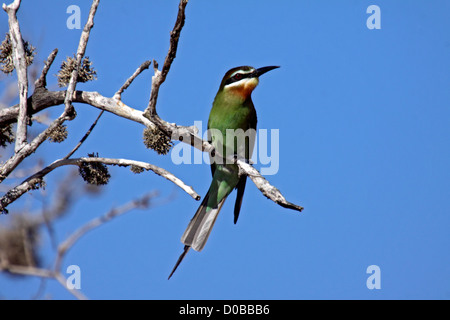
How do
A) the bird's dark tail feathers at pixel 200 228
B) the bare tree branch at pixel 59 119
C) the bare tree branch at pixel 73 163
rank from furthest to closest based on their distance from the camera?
1. the bird's dark tail feathers at pixel 200 228
2. the bare tree branch at pixel 73 163
3. the bare tree branch at pixel 59 119

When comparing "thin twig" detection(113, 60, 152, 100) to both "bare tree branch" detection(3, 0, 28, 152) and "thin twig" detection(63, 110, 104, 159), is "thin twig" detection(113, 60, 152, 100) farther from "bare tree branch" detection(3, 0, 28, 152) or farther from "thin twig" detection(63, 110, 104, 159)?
"bare tree branch" detection(3, 0, 28, 152)

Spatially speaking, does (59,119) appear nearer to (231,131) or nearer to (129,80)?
(129,80)

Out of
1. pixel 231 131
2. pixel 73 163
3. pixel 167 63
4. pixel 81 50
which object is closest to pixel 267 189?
pixel 167 63

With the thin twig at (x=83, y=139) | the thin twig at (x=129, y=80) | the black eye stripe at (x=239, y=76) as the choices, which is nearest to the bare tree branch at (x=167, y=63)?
the thin twig at (x=129, y=80)

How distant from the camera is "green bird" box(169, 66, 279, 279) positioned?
4.53m

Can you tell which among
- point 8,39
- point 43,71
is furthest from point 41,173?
point 8,39

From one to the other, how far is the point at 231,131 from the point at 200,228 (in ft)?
3.20

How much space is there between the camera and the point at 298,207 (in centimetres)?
257

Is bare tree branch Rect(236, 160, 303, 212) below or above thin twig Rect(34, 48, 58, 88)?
below

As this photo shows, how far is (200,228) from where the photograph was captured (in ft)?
13.8

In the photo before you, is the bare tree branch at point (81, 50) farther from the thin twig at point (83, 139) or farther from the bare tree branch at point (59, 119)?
the thin twig at point (83, 139)

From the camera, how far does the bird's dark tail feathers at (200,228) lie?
13.4ft

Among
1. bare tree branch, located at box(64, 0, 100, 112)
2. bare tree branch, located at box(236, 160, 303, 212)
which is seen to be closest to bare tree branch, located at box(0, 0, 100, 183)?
bare tree branch, located at box(64, 0, 100, 112)

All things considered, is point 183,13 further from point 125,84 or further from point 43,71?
point 43,71
